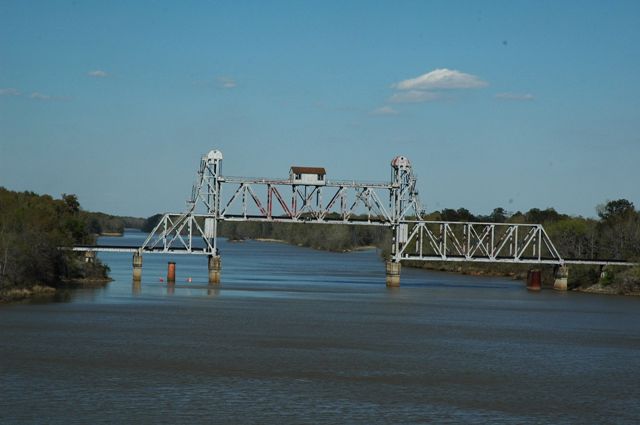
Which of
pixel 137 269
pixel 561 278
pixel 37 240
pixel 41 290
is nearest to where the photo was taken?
pixel 41 290

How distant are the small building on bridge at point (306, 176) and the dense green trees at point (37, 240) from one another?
21.1m

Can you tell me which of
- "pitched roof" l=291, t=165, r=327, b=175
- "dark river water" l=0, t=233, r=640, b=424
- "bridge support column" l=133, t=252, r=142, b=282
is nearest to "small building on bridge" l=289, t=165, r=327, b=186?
"pitched roof" l=291, t=165, r=327, b=175

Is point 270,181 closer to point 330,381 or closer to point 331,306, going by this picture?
point 331,306

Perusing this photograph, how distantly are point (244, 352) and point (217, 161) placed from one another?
187 feet

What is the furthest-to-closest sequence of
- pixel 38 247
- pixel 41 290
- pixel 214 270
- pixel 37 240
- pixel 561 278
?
pixel 561 278
pixel 214 270
pixel 37 240
pixel 38 247
pixel 41 290

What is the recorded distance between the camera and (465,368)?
4459 centimetres

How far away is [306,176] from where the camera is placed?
104m

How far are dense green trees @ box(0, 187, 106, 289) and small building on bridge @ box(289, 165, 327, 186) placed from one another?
21.1 m

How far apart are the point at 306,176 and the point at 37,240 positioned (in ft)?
103

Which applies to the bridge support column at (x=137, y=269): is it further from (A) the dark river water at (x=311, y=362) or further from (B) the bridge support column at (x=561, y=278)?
(B) the bridge support column at (x=561, y=278)

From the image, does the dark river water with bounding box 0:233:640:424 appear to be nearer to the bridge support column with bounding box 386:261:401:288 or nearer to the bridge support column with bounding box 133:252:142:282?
the bridge support column with bounding box 133:252:142:282

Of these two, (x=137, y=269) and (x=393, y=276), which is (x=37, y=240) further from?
(x=393, y=276)

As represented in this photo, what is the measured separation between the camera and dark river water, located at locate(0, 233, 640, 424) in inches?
1324

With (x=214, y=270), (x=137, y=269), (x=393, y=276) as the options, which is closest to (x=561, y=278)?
(x=393, y=276)
